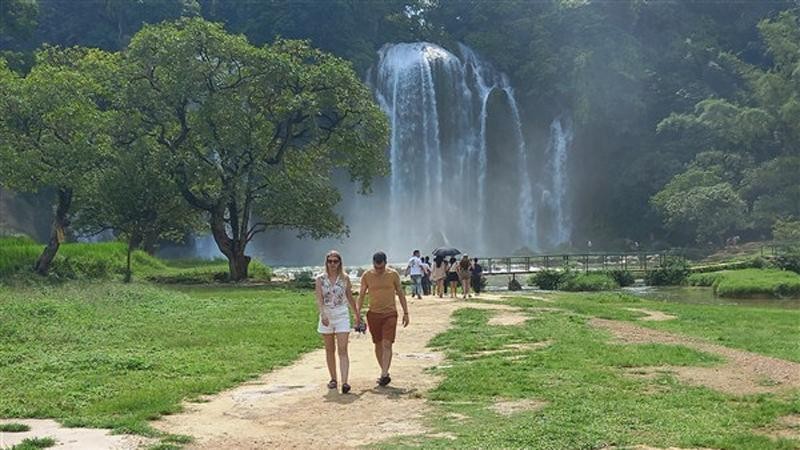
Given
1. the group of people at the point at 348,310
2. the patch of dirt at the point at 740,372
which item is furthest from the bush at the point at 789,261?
the group of people at the point at 348,310

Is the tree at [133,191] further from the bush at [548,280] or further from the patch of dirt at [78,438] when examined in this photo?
the patch of dirt at [78,438]

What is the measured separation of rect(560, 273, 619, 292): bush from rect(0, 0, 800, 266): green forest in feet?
70.8

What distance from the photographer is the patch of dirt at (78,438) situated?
7.18 m

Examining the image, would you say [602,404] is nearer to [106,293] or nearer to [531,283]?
[106,293]

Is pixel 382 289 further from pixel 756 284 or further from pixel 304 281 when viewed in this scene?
pixel 756 284

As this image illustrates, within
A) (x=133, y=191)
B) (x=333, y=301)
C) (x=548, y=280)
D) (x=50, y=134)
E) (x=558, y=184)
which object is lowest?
(x=333, y=301)

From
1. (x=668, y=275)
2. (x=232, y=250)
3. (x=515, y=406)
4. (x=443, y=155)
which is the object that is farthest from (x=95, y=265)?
(x=443, y=155)

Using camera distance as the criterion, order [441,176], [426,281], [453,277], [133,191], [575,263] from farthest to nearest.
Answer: [441,176], [575,263], [133,191], [426,281], [453,277]

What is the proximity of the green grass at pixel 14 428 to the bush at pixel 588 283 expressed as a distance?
28853mm

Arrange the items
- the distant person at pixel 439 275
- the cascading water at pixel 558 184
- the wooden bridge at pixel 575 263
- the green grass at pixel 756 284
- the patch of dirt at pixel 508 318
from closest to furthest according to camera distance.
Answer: the patch of dirt at pixel 508 318 → the distant person at pixel 439 275 → the green grass at pixel 756 284 → the wooden bridge at pixel 575 263 → the cascading water at pixel 558 184

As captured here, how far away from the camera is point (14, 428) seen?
7758 mm

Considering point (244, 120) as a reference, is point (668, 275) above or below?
below

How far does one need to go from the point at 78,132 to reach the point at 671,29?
56.2 m

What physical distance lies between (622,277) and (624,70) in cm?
3374
